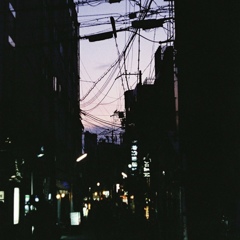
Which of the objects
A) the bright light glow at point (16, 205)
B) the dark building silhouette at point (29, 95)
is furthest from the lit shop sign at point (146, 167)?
the bright light glow at point (16, 205)

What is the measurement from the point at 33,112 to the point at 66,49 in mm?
22010

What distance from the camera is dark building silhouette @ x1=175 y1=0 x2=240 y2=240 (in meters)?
18.5

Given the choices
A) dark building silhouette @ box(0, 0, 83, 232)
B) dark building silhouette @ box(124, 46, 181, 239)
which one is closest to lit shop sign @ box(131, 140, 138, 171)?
dark building silhouette @ box(124, 46, 181, 239)

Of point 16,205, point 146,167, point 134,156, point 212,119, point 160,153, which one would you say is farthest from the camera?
point 134,156

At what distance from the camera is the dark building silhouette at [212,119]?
60.7 feet

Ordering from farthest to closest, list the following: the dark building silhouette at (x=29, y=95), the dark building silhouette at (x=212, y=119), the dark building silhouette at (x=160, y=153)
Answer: the dark building silhouette at (x=160, y=153)
the dark building silhouette at (x=29, y=95)
the dark building silhouette at (x=212, y=119)

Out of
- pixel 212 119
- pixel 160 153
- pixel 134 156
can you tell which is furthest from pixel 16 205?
pixel 134 156

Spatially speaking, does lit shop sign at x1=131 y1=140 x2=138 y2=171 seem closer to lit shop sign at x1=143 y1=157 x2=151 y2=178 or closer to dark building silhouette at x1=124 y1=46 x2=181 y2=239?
dark building silhouette at x1=124 y1=46 x2=181 y2=239

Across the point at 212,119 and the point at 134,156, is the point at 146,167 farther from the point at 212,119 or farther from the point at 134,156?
the point at 212,119

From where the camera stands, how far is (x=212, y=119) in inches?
810

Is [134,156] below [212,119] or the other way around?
the other way around

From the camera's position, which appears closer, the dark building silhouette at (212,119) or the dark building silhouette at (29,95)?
the dark building silhouette at (212,119)

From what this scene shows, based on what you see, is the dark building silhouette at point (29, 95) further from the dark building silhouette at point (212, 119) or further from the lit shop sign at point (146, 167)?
the lit shop sign at point (146, 167)

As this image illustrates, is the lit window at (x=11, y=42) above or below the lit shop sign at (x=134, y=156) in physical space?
above
